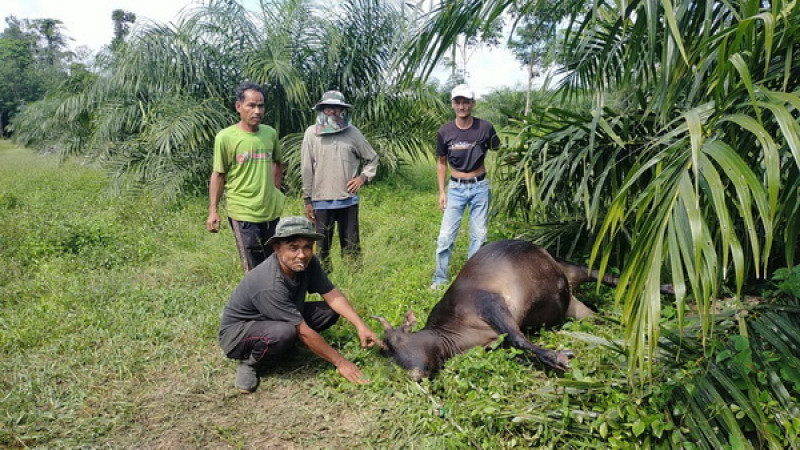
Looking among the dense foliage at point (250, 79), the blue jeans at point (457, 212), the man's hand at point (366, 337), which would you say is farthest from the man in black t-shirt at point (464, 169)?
the dense foliage at point (250, 79)

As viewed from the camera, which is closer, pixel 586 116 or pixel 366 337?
pixel 366 337

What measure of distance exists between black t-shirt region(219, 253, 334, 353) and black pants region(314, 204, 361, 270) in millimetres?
1241

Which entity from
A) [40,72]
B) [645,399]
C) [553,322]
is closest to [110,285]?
[553,322]

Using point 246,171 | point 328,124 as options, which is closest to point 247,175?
point 246,171

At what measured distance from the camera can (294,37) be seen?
343 inches

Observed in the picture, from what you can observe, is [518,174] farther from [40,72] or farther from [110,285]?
[40,72]

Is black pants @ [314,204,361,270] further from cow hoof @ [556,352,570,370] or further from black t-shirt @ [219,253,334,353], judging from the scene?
cow hoof @ [556,352,570,370]

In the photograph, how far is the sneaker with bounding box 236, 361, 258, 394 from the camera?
3148 millimetres

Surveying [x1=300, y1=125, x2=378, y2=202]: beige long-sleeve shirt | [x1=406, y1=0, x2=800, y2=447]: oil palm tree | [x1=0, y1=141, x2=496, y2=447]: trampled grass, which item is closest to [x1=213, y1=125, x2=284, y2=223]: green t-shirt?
[x1=300, y1=125, x2=378, y2=202]: beige long-sleeve shirt

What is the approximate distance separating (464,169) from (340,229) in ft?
4.14

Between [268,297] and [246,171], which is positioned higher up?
[246,171]

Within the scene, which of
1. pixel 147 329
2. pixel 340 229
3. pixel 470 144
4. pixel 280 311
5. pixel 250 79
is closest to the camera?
pixel 280 311

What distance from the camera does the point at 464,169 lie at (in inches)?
174

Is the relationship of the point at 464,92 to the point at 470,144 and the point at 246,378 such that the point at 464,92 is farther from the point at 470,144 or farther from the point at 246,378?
the point at 246,378
